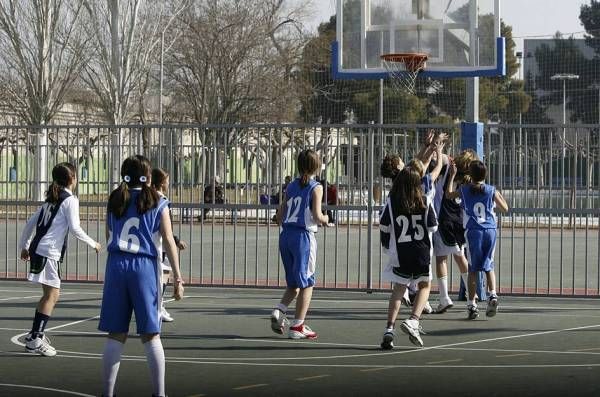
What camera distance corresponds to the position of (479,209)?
13.5 meters

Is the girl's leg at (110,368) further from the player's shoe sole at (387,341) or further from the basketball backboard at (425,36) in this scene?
the basketball backboard at (425,36)

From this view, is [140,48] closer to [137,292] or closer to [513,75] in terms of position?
[513,75]

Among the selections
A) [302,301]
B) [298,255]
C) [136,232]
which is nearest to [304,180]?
[298,255]

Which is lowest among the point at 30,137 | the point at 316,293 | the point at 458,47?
the point at 316,293

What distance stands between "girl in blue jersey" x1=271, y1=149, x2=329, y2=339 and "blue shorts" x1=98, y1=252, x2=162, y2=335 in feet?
11.1

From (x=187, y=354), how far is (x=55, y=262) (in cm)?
145

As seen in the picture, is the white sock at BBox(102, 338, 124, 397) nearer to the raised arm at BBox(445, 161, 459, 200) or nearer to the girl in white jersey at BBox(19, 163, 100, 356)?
the girl in white jersey at BBox(19, 163, 100, 356)

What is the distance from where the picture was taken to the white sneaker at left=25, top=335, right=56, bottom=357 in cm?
1113

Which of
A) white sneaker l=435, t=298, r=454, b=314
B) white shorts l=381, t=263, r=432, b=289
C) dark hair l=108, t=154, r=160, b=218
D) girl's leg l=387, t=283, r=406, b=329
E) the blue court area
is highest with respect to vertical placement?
dark hair l=108, t=154, r=160, b=218

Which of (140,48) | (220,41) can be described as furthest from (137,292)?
(220,41)

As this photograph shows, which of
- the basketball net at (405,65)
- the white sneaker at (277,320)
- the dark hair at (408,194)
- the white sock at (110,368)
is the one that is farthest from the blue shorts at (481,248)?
the white sock at (110,368)

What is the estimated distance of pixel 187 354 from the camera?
37.0ft

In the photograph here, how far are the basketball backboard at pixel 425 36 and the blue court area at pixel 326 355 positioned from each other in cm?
363

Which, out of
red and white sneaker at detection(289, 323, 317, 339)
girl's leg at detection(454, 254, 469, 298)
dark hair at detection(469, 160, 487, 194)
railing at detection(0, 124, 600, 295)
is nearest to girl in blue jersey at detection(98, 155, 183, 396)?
red and white sneaker at detection(289, 323, 317, 339)
